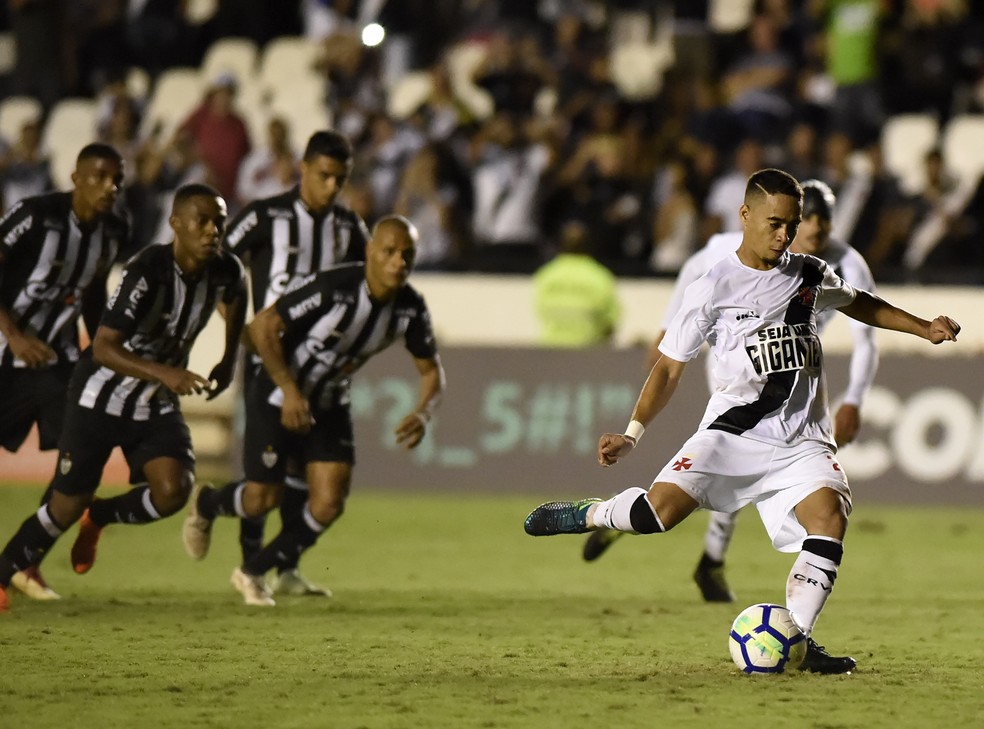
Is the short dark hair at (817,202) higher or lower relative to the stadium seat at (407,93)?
lower

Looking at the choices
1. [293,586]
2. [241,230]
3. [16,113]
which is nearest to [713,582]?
[293,586]

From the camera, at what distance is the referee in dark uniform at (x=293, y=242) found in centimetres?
912

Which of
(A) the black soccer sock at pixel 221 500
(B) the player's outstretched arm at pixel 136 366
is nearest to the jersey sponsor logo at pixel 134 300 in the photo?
(B) the player's outstretched arm at pixel 136 366

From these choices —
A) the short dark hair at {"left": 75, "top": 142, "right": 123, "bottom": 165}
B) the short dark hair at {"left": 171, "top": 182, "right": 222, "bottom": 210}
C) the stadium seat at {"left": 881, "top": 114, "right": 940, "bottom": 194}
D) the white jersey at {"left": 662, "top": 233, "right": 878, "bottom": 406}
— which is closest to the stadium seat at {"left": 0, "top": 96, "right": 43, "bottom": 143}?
the stadium seat at {"left": 881, "top": 114, "right": 940, "bottom": 194}

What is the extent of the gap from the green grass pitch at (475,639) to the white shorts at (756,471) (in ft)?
2.25

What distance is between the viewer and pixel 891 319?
22.9 feet

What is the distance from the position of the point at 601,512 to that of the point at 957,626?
7.41 ft

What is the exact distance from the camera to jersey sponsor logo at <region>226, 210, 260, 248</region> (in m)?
9.15

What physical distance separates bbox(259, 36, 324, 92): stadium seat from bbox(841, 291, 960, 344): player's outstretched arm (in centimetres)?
1207

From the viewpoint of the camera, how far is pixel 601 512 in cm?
688

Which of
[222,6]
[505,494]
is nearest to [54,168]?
[222,6]

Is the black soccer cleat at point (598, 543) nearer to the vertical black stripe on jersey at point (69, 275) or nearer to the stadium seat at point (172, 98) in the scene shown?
the vertical black stripe on jersey at point (69, 275)

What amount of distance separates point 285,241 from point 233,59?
1004cm

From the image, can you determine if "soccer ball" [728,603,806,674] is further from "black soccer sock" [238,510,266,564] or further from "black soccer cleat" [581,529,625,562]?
"black soccer sock" [238,510,266,564]
